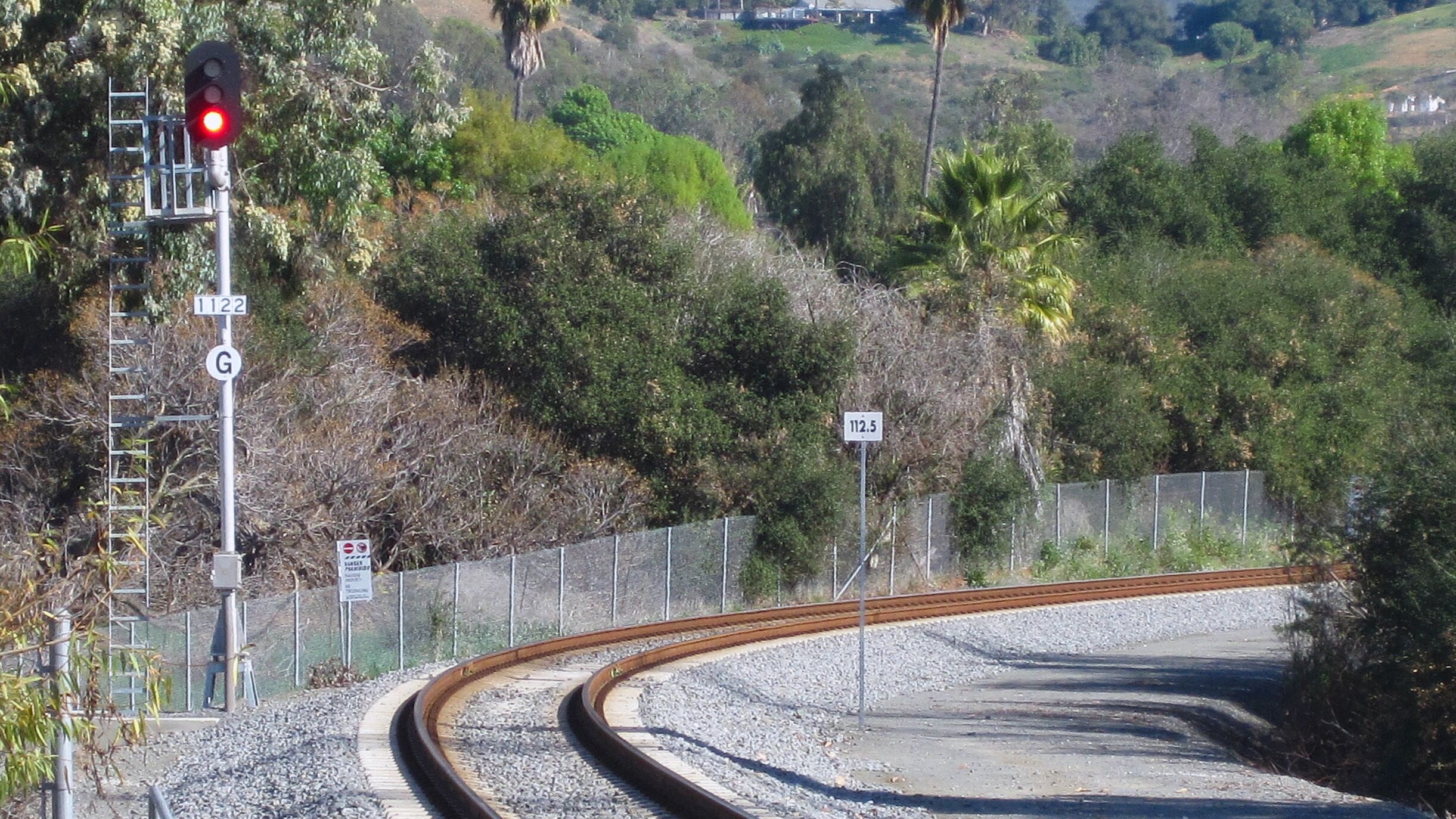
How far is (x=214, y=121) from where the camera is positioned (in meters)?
14.1

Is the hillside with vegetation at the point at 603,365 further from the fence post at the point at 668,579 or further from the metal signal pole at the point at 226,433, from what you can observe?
the fence post at the point at 668,579

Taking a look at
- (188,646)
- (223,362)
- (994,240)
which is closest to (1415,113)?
(994,240)

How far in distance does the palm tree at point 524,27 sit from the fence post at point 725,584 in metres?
31.8

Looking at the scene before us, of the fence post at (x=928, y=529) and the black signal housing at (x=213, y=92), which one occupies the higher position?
the black signal housing at (x=213, y=92)

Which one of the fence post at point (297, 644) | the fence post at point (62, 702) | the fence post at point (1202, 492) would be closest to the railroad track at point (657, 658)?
the fence post at point (297, 644)

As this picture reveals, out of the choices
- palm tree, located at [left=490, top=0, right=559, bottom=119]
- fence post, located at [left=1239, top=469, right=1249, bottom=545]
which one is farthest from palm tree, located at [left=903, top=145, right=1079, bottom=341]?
palm tree, located at [left=490, top=0, right=559, bottom=119]

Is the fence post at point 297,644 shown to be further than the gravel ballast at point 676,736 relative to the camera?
Yes

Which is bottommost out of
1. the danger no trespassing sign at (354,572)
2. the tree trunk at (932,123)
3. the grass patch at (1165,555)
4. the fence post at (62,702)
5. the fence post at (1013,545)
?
the grass patch at (1165,555)

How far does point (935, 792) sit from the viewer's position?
13984 millimetres

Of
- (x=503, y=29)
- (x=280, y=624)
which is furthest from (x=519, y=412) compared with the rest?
(x=503, y=29)

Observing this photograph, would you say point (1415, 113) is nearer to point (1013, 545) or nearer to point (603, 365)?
point (1013, 545)

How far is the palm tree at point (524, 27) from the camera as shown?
185ft

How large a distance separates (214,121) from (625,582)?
1436cm

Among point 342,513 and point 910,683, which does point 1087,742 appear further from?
point 342,513
